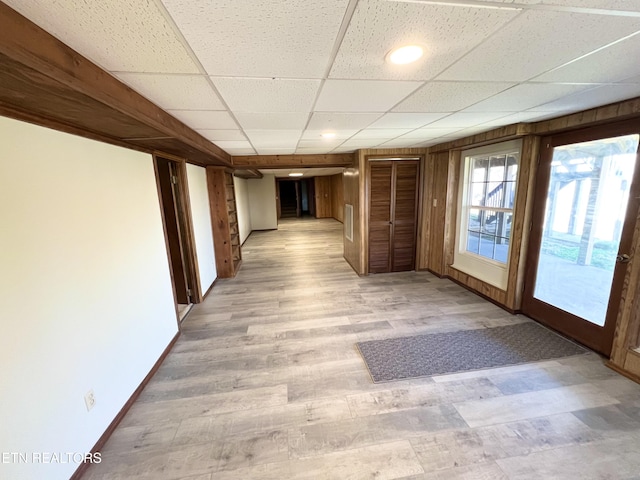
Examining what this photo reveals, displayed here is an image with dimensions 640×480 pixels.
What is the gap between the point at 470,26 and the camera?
0.97m

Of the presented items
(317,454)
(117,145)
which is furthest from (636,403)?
(117,145)

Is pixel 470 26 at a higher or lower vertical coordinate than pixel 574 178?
higher

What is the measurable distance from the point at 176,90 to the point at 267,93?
510 millimetres

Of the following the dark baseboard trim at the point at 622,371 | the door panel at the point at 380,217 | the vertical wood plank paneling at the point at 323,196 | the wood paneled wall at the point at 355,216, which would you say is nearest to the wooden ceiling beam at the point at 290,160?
the wood paneled wall at the point at 355,216

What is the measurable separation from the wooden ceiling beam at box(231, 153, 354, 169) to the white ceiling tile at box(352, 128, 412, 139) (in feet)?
5.37

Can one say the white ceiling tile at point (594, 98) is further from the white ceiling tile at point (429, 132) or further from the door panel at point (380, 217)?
the door panel at point (380, 217)

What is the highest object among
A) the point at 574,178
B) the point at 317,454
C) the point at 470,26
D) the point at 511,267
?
the point at 470,26

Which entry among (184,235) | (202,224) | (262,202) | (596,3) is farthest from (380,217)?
(262,202)

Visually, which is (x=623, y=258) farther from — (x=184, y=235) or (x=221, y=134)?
(x=184, y=235)

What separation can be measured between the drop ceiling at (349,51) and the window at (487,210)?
4.34ft

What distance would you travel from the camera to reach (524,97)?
183 centimetres

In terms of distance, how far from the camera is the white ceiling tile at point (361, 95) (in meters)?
1.49

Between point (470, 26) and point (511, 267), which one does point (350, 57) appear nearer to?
point (470, 26)

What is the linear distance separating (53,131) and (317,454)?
2.44 metres
